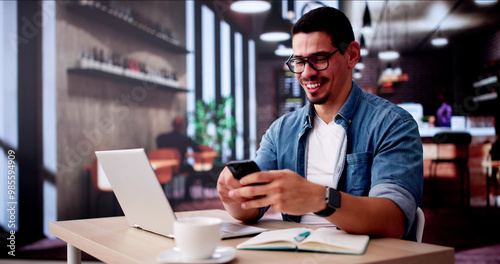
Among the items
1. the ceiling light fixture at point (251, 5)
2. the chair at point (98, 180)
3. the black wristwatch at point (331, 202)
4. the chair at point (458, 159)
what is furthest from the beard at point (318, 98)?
the chair at point (458, 159)

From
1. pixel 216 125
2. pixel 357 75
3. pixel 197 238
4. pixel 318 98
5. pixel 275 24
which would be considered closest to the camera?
pixel 197 238

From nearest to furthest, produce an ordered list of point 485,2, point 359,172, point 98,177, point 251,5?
point 359,172
point 251,5
point 98,177
point 485,2

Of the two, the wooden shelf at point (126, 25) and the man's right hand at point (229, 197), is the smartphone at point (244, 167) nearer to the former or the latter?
the man's right hand at point (229, 197)

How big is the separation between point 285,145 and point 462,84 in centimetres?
868

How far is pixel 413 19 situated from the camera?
776cm

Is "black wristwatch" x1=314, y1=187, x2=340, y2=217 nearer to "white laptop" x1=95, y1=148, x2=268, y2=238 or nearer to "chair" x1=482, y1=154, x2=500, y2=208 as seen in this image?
"white laptop" x1=95, y1=148, x2=268, y2=238

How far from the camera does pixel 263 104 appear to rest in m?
10.2

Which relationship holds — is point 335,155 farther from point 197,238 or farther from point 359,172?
point 197,238

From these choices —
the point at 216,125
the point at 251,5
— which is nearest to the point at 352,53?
the point at 251,5

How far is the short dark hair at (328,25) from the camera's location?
139cm

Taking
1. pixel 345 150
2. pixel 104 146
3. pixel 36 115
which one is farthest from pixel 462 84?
pixel 345 150

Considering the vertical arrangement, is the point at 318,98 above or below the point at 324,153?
above

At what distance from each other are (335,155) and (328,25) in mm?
428

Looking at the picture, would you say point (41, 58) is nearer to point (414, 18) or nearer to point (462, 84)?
point (414, 18)
